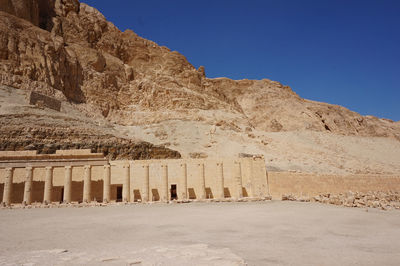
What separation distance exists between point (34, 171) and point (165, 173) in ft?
38.3

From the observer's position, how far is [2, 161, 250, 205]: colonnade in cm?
2203

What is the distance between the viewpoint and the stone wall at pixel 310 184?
25.0m

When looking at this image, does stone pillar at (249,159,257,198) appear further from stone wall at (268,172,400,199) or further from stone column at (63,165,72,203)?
stone column at (63,165,72,203)

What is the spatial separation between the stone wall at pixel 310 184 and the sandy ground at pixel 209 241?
41.2ft

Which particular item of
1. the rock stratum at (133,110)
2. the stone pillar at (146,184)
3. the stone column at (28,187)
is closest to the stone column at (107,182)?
the stone pillar at (146,184)

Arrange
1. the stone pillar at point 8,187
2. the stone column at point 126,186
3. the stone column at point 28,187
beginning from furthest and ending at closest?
1. the stone column at point 126,186
2. the stone column at point 28,187
3. the stone pillar at point 8,187

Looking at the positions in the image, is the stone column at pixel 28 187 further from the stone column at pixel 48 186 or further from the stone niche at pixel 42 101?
the stone niche at pixel 42 101

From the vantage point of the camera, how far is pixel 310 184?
990 inches

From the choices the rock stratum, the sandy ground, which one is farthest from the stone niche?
the sandy ground

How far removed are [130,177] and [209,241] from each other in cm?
1828

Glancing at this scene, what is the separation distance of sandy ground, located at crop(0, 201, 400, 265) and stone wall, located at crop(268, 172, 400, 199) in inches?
494

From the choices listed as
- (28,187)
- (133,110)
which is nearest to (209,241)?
(28,187)

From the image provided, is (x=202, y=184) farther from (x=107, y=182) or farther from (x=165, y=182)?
(x=107, y=182)

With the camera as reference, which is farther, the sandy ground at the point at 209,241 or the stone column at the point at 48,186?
the stone column at the point at 48,186
